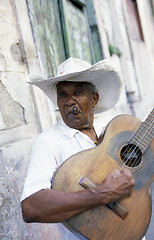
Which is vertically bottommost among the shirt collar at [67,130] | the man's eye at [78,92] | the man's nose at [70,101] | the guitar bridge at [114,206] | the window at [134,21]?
the guitar bridge at [114,206]

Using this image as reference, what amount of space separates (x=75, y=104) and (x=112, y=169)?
18.2 inches

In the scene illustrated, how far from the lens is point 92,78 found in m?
1.92

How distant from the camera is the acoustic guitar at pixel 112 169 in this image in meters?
1.47

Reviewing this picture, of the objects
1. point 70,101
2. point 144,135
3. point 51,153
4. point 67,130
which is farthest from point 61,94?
point 144,135

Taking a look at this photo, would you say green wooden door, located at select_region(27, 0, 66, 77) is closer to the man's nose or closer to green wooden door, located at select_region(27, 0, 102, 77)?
green wooden door, located at select_region(27, 0, 102, 77)

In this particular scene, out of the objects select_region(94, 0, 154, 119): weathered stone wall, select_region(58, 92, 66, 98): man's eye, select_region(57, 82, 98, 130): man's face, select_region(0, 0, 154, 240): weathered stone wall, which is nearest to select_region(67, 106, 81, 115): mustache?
select_region(57, 82, 98, 130): man's face

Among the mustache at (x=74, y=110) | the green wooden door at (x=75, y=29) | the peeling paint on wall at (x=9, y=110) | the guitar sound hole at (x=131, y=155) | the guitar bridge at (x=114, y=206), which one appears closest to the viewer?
the guitar bridge at (x=114, y=206)

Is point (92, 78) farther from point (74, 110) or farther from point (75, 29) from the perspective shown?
point (75, 29)

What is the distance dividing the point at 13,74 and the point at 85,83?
1.08 metres

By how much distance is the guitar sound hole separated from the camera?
164 centimetres

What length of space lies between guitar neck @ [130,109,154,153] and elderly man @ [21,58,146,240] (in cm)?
22

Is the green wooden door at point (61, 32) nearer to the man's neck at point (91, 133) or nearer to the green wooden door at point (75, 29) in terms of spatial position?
the green wooden door at point (75, 29)

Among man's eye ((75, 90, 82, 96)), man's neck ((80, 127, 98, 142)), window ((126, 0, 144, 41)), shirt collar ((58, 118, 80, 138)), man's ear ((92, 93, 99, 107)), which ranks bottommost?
man's neck ((80, 127, 98, 142))

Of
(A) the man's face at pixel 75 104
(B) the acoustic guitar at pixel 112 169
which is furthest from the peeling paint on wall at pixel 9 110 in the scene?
(B) the acoustic guitar at pixel 112 169
